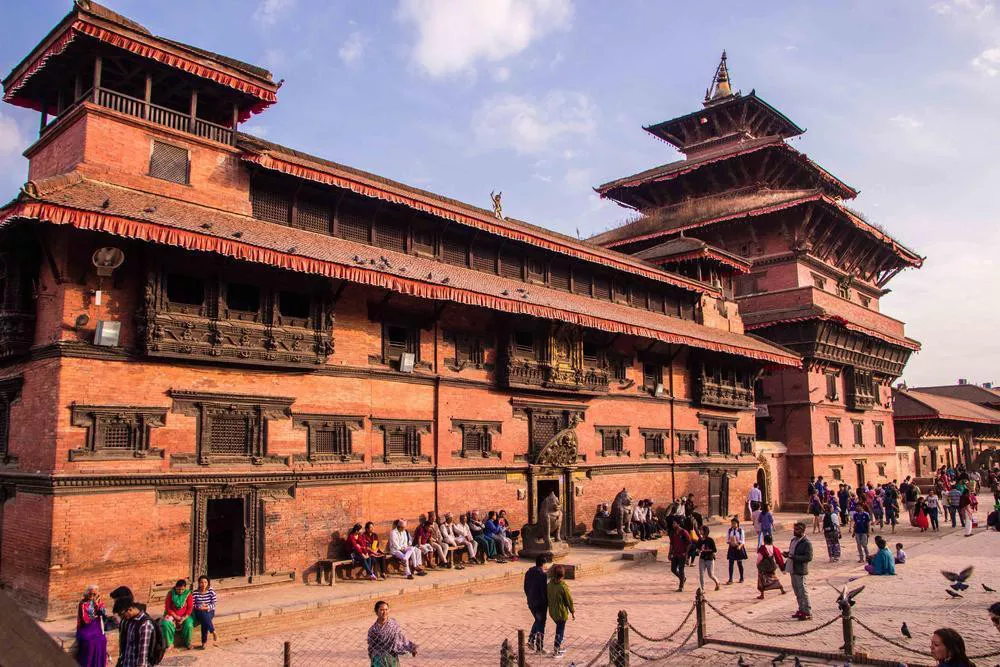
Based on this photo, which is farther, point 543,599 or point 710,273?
point 710,273

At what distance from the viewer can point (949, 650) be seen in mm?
6258

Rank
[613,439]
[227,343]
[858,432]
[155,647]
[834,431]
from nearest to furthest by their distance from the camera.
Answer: [155,647] → [227,343] → [613,439] → [834,431] → [858,432]

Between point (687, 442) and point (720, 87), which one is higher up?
point (720, 87)

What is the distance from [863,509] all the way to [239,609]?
53.6 feet

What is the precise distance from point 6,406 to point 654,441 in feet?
66.3

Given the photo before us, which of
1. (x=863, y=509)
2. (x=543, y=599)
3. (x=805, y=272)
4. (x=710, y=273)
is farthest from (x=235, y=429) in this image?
(x=805, y=272)

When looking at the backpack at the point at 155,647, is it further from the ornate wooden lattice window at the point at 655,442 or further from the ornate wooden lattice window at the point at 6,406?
the ornate wooden lattice window at the point at 655,442

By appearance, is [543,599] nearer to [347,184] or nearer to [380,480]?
[380,480]

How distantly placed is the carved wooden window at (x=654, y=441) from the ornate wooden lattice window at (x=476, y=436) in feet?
24.5

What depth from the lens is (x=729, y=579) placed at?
1847 cm

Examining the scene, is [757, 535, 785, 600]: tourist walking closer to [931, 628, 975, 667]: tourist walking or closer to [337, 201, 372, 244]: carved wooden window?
[931, 628, 975, 667]: tourist walking

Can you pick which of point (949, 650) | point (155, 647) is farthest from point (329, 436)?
point (949, 650)

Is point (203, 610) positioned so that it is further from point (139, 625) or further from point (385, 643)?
point (385, 643)

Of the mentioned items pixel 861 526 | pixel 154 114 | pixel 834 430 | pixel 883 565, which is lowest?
pixel 883 565
